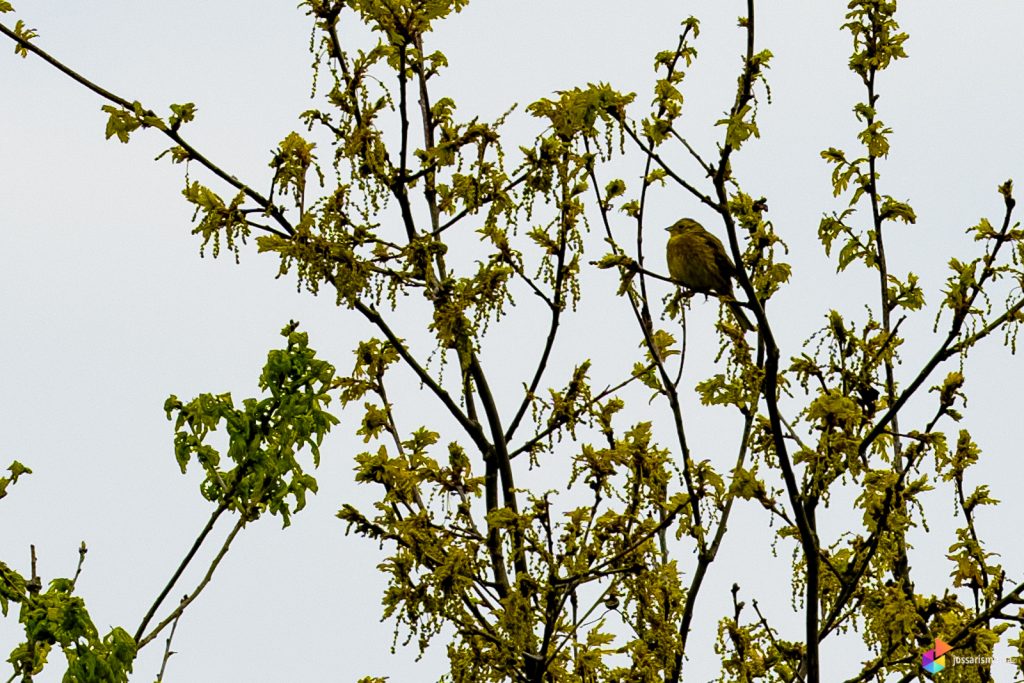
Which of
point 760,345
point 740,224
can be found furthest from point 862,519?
point 740,224

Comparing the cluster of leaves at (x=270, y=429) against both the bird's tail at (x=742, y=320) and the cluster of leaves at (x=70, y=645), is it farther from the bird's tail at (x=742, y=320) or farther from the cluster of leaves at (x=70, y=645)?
the bird's tail at (x=742, y=320)

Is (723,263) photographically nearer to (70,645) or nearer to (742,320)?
(742,320)

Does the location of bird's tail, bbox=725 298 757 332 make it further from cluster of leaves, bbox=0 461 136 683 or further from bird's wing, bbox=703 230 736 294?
cluster of leaves, bbox=0 461 136 683

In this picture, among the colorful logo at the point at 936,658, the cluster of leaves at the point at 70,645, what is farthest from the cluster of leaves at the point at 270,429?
the colorful logo at the point at 936,658

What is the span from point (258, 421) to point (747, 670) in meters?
3.24

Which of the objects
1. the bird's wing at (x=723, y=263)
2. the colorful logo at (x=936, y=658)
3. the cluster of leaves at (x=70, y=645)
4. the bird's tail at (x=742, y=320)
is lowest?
the cluster of leaves at (x=70, y=645)

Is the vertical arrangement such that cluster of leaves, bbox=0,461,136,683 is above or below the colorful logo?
below

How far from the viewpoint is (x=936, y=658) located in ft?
21.2

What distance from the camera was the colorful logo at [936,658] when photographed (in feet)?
21.2

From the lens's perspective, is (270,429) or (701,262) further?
(701,262)

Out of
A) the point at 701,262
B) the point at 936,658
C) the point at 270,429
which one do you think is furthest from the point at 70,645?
the point at 701,262

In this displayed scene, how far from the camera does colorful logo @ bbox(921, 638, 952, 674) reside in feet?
21.2

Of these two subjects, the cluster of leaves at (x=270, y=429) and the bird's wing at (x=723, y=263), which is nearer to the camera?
the cluster of leaves at (x=270, y=429)

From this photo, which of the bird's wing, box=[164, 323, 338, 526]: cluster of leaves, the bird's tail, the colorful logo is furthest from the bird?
box=[164, 323, 338, 526]: cluster of leaves
